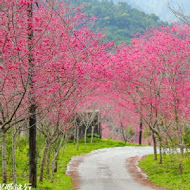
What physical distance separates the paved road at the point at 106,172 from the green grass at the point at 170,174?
4.52 feet

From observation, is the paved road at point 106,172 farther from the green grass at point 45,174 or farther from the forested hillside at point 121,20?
the forested hillside at point 121,20

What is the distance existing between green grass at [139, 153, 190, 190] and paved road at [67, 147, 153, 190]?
1376mm

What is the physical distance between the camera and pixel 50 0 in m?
12.2

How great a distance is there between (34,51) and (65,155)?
67.8ft

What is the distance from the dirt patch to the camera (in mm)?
18911

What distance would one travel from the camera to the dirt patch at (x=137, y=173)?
62.0 feet

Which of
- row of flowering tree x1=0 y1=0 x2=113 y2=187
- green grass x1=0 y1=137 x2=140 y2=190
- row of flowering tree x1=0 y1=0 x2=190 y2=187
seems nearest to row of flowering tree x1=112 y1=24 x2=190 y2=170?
row of flowering tree x1=0 y1=0 x2=190 y2=187

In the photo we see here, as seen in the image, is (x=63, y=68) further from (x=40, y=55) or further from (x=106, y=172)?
(x=106, y=172)

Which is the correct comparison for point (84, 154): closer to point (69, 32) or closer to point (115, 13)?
point (69, 32)

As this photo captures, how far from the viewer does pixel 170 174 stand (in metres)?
21.0

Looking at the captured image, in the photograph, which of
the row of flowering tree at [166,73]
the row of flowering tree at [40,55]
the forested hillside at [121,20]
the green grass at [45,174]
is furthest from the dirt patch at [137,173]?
the forested hillside at [121,20]

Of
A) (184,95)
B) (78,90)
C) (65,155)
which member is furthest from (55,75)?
(65,155)

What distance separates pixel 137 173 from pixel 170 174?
8.07ft

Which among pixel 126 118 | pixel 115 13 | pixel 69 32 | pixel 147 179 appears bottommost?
pixel 147 179
